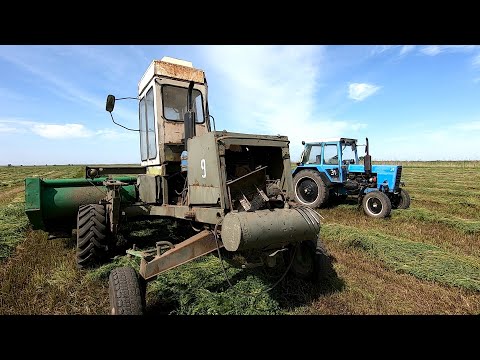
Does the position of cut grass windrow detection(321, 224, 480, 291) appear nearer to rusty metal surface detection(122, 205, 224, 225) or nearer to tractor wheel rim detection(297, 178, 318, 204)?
rusty metal surface detection(122, 205, 224, 225)

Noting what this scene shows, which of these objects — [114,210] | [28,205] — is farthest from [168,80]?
[28,205]

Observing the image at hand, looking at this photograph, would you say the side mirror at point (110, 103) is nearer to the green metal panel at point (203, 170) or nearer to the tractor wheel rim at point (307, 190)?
the green metal panel at point (203, 170)

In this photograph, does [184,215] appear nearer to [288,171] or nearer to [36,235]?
[288,171]

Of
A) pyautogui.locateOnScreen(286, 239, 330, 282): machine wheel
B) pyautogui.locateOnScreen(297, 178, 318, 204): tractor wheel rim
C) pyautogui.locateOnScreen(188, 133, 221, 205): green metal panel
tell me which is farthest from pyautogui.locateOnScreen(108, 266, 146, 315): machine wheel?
pyautogui.locateOnScreen(297, 178, 318, 204): tractor wheel rim

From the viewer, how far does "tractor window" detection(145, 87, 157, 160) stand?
190 inches

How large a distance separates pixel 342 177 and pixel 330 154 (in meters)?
0.91

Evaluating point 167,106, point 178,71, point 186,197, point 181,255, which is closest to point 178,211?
point 186,197

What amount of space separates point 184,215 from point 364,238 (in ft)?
12.5

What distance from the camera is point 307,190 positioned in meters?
10.4

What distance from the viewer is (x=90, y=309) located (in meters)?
3.42
